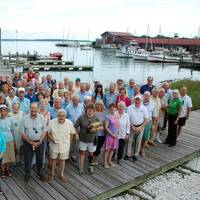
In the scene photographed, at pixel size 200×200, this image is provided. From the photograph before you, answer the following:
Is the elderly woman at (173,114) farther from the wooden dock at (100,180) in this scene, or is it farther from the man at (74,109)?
the man at (74,109)

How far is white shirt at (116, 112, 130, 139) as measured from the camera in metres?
6.23

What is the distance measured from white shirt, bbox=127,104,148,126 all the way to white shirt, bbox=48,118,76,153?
5.73 ft

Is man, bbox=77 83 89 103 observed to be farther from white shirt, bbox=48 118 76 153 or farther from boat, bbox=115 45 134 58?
boat, bbox=115 45 134 58

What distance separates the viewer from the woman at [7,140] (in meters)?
5.33

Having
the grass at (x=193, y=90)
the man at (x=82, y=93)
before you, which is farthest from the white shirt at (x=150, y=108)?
the grass at (x=193, y=90)

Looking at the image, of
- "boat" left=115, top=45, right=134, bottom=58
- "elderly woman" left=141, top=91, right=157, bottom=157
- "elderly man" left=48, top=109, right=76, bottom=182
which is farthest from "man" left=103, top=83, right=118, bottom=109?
"boat" left=115, top=45, right=134, bottom=58

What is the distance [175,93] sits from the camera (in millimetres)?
7496

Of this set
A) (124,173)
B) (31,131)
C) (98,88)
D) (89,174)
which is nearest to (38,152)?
(31,131)

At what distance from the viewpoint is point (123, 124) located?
6250 millimetres

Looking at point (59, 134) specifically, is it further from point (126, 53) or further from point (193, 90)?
point (126, 53)

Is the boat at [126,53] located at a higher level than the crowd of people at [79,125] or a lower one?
higher

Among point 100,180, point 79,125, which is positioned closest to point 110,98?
point 79,125

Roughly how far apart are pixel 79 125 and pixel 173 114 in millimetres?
3249

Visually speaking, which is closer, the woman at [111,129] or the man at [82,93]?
the woman at [111,129]
